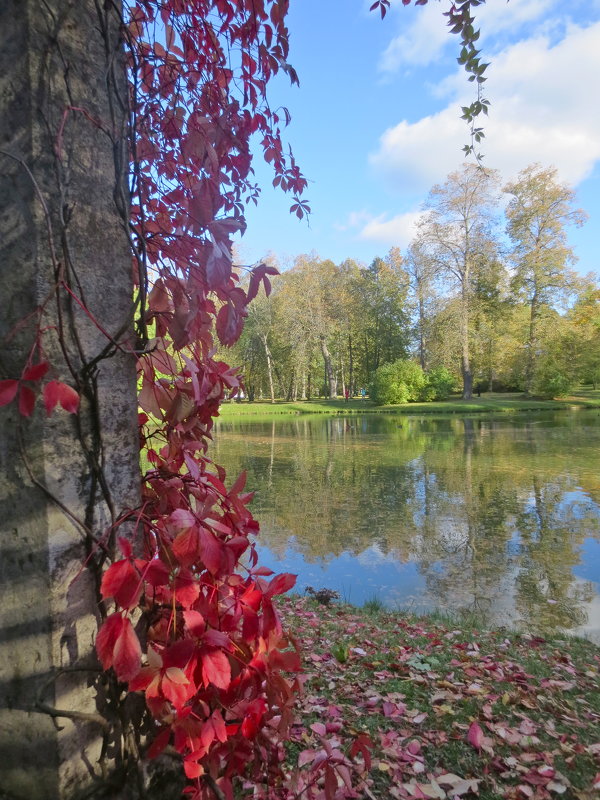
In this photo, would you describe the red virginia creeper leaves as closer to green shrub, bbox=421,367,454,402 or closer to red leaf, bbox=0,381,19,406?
red leaf, bbox=0,381,19,406

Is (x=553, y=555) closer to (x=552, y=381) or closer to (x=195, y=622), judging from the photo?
(x=195, y=622)

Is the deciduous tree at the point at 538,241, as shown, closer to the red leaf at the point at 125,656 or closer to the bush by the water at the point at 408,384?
the bush by the water at the point at 408,384

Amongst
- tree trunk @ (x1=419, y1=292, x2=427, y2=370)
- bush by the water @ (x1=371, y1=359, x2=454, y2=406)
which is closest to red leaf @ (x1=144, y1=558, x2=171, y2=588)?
bush by the water @ (x1=371, y1=359, x2=454, y2=406)

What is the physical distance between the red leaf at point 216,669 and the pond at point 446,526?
394 cm

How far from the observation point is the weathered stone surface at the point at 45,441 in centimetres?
97

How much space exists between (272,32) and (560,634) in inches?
169

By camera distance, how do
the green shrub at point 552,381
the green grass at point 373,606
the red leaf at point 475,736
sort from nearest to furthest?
the red leaf at point 475,736 → the green grass at point 373,606 → the green shrub at point 552,381

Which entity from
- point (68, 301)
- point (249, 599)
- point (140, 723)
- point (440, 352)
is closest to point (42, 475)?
point (68, 301)

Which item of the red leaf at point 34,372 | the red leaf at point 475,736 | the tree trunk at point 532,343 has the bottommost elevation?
the red leaf at point 475,736

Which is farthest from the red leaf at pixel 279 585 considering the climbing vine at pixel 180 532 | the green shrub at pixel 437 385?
the green shrub at pixel 437 385

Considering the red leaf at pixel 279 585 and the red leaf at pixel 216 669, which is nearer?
the red leaf at pixel 216 669

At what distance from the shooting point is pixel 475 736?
199cm

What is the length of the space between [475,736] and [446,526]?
5.28 meters

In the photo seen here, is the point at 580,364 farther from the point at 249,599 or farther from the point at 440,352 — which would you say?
the point at 249,599
